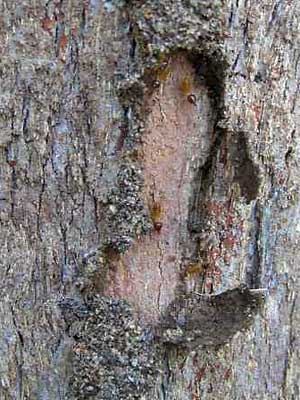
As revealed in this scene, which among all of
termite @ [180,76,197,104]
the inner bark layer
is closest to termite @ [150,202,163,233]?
the inner bark layer

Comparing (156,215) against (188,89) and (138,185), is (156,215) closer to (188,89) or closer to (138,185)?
(138,185)

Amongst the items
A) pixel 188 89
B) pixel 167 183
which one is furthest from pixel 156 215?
pixel 188 89

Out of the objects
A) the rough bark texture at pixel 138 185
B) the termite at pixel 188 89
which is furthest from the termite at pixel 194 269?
→ the termite at pixel 188 89

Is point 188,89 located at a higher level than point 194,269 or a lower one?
higher

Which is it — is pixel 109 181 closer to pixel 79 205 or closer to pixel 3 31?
pixel 79 205

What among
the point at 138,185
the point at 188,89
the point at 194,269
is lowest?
the point at 194,269

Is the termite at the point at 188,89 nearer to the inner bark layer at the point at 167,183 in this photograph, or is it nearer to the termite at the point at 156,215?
the inner bark layer at the point at 167,183

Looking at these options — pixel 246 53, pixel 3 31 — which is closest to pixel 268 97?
pixel 246 53

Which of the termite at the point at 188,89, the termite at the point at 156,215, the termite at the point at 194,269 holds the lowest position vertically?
the termite at the point at 194,269
